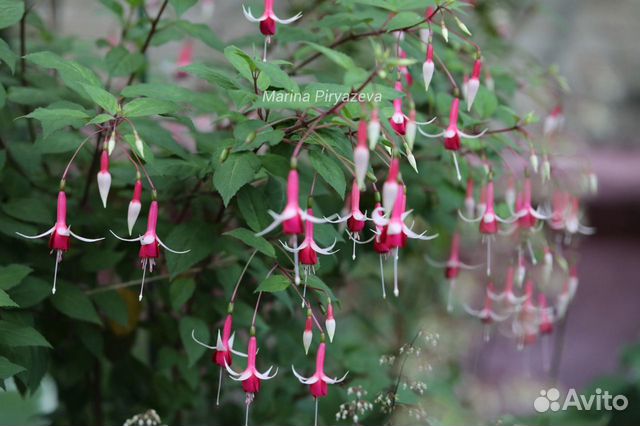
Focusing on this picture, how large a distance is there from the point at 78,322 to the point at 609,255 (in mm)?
4034

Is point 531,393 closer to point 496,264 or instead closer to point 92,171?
point 496,264

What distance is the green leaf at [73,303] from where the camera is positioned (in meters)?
1.58

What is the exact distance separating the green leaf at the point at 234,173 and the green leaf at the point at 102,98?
0.64ft

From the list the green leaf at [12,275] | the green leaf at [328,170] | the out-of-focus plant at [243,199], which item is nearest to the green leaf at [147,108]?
the out-of-focus plant at [243,199]

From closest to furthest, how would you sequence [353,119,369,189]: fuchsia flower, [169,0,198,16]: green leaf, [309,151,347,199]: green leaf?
1. [353,119,369,189]: fuchsia flower
2. [309,151,347,199]: green leaf
3. [169,0,198,16]: green leaf

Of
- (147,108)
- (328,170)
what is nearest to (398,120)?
(328,170)

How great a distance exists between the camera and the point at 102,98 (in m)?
1.27

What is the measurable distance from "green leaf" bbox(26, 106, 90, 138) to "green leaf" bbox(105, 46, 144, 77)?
0.38 m

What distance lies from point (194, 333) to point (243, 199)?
0.38 meters

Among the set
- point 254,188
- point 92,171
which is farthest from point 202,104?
point 92,171

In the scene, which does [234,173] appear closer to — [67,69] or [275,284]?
[275,284]

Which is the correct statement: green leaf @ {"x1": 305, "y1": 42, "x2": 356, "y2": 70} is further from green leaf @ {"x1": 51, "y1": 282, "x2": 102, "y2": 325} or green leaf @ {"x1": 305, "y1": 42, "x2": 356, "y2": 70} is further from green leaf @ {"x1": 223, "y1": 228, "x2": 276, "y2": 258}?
green leaf @ {"x1": 51, "y1": 282, "x2": 102, "y2": 325}

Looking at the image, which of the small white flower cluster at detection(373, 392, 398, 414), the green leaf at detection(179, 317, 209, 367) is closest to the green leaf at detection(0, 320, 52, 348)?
the green leaf at detection(179, 317, 209, 367)

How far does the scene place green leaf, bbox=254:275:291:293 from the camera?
128cm
